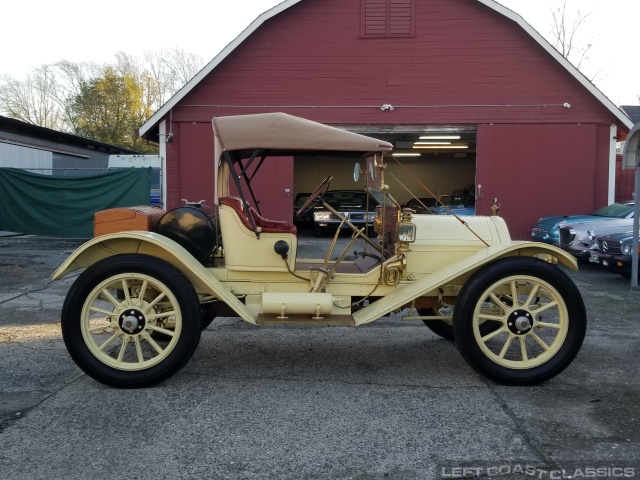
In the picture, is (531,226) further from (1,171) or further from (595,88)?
(1,171)

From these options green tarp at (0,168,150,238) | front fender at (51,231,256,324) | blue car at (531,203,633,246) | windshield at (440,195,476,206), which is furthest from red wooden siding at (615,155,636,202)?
front fender at (51,231,256,324)

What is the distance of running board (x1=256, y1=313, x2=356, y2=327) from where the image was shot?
4891mm

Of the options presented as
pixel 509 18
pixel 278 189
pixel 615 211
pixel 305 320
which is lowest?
pixel 305 320

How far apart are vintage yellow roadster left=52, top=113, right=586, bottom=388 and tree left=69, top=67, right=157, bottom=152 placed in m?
42.0

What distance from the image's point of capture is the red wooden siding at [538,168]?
1625 cm

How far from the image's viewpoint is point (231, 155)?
17.7ft

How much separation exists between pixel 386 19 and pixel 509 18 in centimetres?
297

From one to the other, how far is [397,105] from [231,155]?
11.5 meters

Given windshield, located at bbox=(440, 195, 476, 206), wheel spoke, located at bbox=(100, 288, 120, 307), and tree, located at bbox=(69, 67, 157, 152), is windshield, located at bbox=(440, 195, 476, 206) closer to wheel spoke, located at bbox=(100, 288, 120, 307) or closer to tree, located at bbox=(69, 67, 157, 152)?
wheel spoke, located at bbox=(100, 288, 120, 307)

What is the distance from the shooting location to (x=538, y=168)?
16.4 m

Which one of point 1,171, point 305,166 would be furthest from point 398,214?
point 305,166

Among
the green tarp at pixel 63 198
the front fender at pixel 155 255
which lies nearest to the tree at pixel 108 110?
the green tarp at pixel 63 198

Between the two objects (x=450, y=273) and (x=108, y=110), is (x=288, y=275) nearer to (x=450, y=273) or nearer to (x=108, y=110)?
(x=450, y=273)

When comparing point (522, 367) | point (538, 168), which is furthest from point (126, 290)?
point (538, 168)
